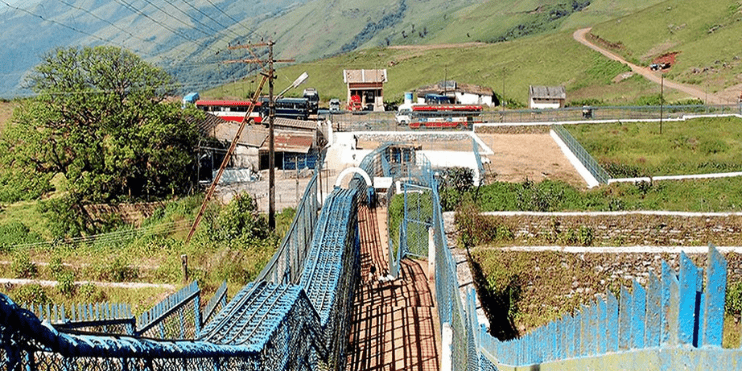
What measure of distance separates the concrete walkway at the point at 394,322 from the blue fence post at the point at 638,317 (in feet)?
25.4

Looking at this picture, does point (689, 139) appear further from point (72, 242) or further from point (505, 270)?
point (72, 242)

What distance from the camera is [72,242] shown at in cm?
2384

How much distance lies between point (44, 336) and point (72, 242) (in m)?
22.6

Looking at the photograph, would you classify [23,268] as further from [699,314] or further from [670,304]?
[699,314]

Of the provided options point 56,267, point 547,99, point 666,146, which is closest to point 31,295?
point 56,267

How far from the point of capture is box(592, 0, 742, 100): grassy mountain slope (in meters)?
55.7

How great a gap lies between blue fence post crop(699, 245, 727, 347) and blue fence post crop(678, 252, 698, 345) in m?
0.05

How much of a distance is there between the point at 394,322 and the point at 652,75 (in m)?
54.3

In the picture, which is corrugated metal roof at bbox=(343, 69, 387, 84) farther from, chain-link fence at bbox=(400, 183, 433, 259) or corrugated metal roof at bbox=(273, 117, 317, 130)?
chain-link fence at bbox=(400, 183, 433, 259)

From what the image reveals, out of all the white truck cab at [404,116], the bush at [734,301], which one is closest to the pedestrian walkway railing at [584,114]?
the white truck cab at [404,116]

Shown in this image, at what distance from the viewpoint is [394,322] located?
12.9 metres

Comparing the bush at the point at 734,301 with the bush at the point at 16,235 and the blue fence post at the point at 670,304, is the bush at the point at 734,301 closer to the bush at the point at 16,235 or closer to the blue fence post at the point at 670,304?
the blue fence post at the point at 670,304

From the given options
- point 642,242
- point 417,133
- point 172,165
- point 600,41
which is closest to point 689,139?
point 417,133

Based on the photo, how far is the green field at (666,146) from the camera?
25.5 meters
